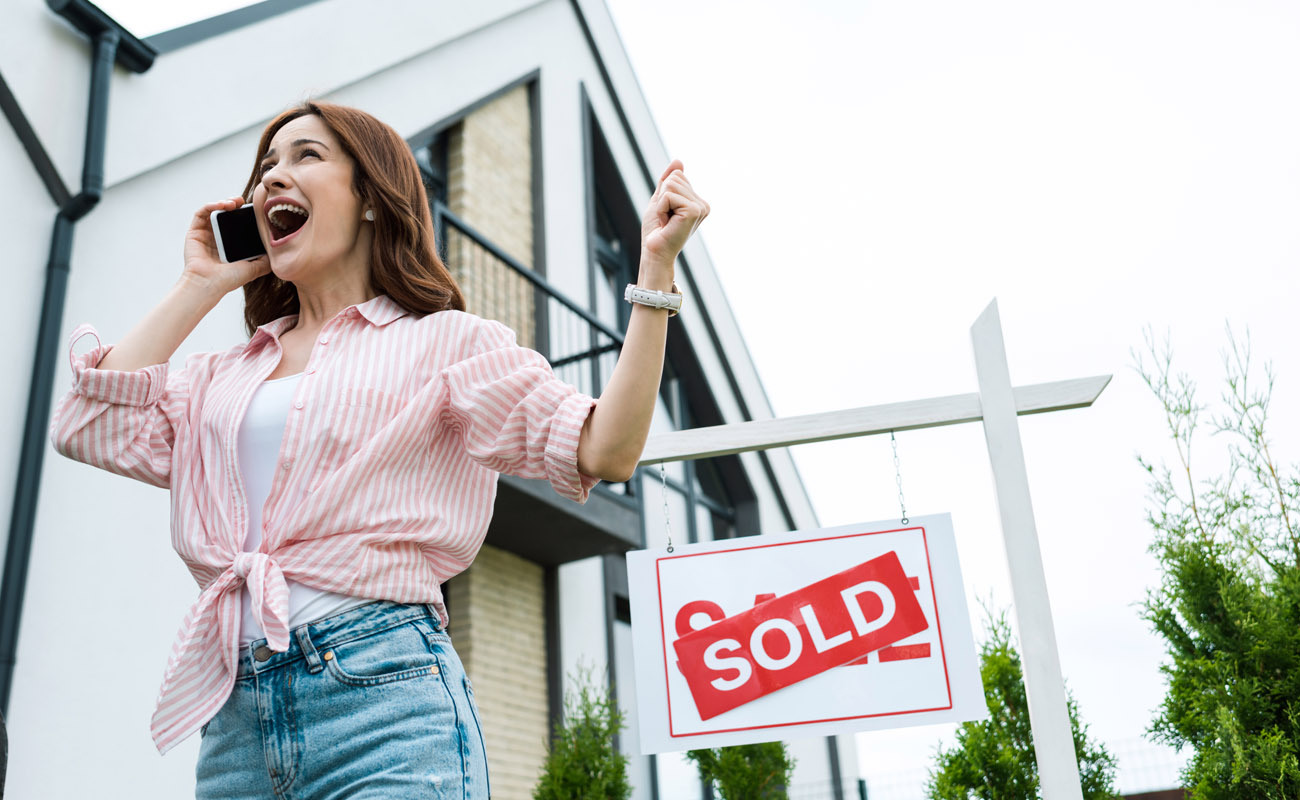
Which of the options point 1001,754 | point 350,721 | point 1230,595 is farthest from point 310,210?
point 1001,754

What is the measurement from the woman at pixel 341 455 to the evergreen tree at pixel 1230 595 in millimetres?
3857

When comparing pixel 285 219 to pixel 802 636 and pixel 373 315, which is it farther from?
pixel 802 636

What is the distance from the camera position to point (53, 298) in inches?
164

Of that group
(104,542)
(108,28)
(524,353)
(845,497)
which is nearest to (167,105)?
(108,28)

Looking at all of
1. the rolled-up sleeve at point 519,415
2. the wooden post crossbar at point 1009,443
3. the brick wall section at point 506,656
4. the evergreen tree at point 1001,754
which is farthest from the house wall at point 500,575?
the rolled-up sleeve at point 519,415

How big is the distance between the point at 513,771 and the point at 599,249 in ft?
18.5

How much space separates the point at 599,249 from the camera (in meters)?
11.3

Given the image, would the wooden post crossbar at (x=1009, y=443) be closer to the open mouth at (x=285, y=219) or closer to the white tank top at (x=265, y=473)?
the open mouth at (x=285, y=219)

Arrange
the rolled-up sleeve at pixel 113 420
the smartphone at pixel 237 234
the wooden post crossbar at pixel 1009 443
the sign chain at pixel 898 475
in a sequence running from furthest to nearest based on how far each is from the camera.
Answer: the sign chain at pixel 898 475 → the wooden post crossbar at pixel 1009 443 → the smartphone at pixel 237 234 → the rolled-up sleeve at pixel 113 420

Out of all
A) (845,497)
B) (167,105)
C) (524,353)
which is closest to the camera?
(524,353)

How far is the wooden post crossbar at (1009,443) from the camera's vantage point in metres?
2.98

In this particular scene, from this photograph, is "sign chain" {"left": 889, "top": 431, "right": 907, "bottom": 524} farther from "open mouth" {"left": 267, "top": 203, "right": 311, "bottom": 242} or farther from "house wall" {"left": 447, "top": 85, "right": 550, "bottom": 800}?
"house wall" {"left": 447, "top": 85, "right": 550, "bottom": 800}

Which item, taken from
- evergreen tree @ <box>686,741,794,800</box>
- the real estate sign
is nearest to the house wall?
evergreen tree @ <box>686,741,794,800</box>

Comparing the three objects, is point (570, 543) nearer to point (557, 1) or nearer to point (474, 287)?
point (474, 287)
